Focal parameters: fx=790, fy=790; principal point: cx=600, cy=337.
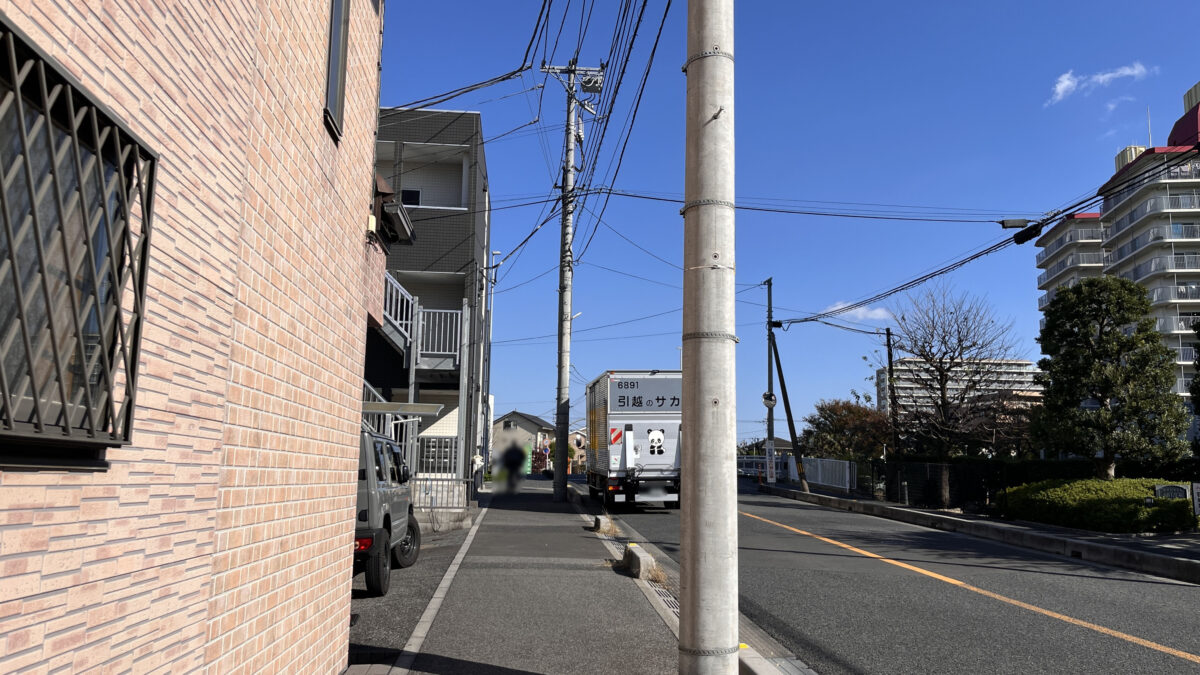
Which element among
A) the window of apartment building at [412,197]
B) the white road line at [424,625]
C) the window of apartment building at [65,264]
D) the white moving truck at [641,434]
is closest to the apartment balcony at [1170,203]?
the white moving truck at [641,434]

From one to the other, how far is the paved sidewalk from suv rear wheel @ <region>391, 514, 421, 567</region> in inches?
27.7

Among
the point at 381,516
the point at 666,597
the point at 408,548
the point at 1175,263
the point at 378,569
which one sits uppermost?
the point at 1175,263

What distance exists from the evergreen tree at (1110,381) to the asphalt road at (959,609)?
18.6ft

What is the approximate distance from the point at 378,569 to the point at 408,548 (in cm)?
282

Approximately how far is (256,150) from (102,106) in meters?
1.33

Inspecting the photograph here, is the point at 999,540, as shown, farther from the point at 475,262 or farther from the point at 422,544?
the point at 475,262

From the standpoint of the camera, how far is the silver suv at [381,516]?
8.80 metres

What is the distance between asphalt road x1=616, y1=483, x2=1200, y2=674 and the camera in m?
6.52

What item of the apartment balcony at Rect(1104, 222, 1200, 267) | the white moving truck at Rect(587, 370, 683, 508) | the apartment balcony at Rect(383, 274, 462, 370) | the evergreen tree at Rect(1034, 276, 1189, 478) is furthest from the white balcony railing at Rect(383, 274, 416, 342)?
the apartment balcony at Rect(1104, 222, 1200, 267)

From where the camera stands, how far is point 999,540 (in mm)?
15180

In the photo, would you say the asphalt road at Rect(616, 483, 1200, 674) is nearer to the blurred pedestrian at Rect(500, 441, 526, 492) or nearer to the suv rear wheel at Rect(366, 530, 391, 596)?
the blurred pedestrian at Rect(500, 441, 526, 492)

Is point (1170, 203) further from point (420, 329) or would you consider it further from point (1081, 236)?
point (420, 329)

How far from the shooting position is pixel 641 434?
20.7 m

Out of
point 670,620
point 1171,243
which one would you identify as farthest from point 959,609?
point 1171,243
